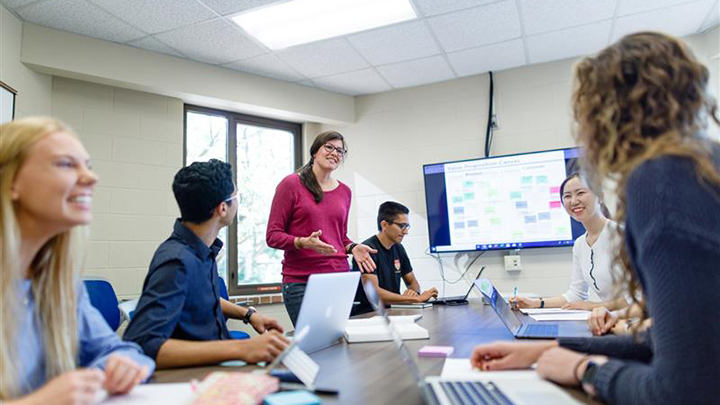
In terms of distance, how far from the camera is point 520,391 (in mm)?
807

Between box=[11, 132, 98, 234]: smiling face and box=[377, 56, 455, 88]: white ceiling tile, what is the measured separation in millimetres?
3027

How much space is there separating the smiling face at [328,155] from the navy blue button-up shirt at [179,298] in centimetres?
113

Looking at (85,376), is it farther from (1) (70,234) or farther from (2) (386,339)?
(2) (386,339)

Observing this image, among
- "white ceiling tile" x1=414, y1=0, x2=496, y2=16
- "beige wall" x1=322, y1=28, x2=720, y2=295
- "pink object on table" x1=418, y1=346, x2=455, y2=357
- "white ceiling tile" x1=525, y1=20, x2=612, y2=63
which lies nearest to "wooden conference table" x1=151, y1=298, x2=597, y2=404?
"pink object on table" x1=418, y1=346, x2=455, y2=357

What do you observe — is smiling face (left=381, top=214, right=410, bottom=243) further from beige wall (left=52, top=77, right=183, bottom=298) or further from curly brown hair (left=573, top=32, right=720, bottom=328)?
curly brown hair (left=573, top=32, right=720, bottom=328)

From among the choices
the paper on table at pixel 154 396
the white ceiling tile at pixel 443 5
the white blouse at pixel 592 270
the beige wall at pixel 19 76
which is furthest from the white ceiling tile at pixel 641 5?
the beige wall at pixel 19 76

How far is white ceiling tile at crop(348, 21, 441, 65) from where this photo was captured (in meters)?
3.12

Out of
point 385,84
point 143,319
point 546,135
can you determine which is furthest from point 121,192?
point 546,135

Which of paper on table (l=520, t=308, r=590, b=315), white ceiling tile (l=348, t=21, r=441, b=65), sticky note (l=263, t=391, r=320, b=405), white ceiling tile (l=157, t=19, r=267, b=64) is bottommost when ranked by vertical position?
paper on table (l=520, t=308, r=590, b=315)

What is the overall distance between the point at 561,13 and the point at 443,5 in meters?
0.75

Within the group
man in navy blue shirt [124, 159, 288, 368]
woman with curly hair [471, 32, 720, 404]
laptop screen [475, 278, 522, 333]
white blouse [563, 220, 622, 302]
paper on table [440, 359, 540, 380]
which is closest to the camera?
woman with curly hair [471, 32, 720, 404]

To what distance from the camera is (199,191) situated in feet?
→ 4.38

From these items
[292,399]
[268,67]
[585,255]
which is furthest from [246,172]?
[292,399]

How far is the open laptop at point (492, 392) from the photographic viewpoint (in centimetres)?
75
